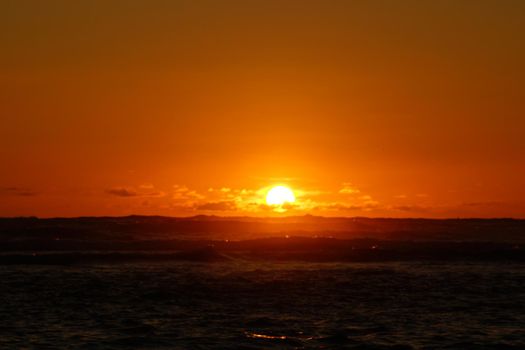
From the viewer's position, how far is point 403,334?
2306cm

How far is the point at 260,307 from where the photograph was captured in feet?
93.8

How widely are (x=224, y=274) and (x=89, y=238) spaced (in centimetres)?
3631

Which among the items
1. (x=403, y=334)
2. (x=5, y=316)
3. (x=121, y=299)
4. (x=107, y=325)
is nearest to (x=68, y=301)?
(x=121, y=299)

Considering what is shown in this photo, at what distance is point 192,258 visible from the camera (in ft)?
167

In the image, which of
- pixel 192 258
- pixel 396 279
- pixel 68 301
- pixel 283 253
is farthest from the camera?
pixel 283 253

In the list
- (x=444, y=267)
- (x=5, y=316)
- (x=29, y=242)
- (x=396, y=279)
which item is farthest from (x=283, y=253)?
(x=5, y=316)

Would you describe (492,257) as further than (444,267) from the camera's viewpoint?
Yes

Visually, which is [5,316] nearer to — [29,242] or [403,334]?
[403,334]

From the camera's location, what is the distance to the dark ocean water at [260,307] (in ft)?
72.4

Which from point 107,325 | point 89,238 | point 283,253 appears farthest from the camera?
point 89,238

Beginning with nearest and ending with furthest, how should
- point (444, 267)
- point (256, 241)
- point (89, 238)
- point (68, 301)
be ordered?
point (68, 301) < point (444, 267) < point (256, 241) < point (89, 238)

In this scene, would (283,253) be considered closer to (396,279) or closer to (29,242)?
(396,279)

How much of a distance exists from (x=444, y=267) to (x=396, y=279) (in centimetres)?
866

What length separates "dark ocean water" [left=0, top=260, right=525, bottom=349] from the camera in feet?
72.4
